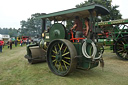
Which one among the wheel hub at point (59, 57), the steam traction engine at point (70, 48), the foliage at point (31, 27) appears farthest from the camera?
the foliage at point (31, 27)

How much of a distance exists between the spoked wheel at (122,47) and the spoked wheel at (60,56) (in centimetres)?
427

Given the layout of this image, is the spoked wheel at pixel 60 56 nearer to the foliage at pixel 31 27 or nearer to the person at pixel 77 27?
the person at pixel 77 27

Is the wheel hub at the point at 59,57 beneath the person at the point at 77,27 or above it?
beneath

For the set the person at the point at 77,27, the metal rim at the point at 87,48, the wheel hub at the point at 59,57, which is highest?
the person at the point at 77,27

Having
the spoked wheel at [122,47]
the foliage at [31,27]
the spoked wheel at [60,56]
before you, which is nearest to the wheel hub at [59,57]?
the spoked wheel at [60,56]

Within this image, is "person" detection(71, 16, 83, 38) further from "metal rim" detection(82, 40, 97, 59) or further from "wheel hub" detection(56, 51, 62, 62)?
"wheel hub" detection(56, 51, 62, 62)

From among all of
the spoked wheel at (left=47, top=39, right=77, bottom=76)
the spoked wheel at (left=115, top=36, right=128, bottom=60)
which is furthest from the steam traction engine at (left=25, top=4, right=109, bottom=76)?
the spoked wheel at (left=115, top=36, right=128, bottom=60)

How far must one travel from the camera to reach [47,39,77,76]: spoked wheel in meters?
3.69

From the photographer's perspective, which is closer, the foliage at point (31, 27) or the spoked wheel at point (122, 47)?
the spoked wheel at point (122, 47)

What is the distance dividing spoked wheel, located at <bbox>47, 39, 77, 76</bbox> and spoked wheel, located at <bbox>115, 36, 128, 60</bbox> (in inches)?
168

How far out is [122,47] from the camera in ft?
23.2

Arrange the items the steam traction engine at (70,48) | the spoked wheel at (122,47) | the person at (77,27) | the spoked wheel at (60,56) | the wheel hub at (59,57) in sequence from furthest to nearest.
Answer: the spoked wheel at (122,47), the person at (77,27), the wheel hub at (59,57), the spoked wheel at (60,56), the steam traction engine at (70,48)

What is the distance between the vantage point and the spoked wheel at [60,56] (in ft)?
12.1

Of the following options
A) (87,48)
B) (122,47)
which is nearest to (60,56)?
(87,48)
